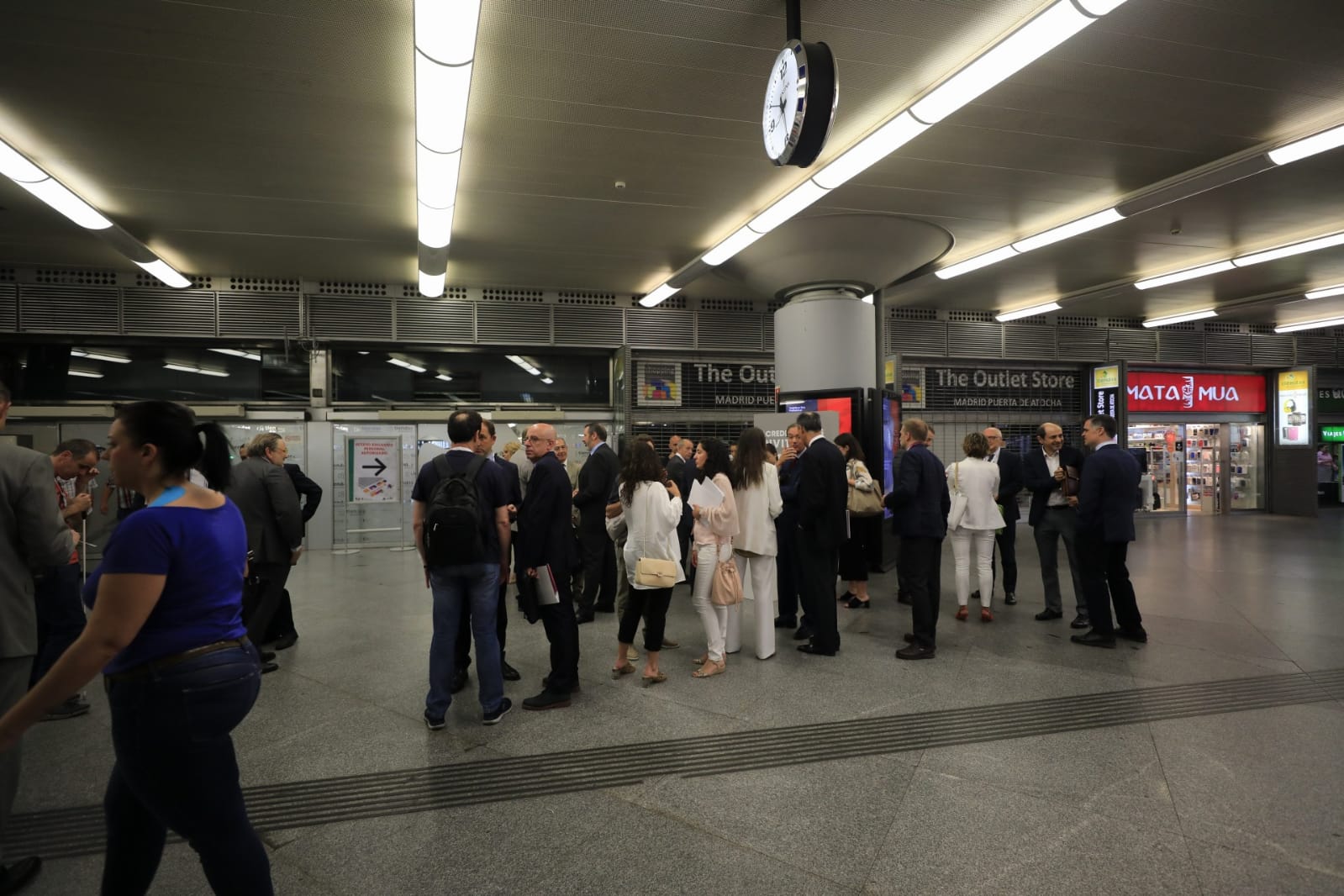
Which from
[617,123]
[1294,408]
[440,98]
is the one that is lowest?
[1294,408]

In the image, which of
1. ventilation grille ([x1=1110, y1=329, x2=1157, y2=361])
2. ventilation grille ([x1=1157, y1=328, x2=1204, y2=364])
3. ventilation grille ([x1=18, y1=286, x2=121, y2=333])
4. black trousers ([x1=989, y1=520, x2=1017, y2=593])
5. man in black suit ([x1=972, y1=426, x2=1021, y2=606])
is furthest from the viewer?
ventilation grille ([x1=1157, y1=328, x2=1204, y2=364])

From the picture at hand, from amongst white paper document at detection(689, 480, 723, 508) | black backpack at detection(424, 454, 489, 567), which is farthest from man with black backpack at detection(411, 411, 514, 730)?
white paper document at detection(689, 480, 723, 508)

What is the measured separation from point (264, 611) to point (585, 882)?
3515mm

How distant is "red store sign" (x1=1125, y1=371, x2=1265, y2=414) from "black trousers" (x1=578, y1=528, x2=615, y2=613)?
41.2 feet

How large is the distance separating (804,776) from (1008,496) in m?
4.34

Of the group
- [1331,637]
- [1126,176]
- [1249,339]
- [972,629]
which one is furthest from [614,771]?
[1249,339]

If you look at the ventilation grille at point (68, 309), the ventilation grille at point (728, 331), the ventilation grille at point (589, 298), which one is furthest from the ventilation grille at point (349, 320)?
the ventilation grille at point (728, 331)

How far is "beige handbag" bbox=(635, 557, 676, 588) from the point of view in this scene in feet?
13.4

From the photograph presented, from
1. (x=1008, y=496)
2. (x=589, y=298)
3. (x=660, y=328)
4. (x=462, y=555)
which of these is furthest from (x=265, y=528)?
(x=660, y=328)

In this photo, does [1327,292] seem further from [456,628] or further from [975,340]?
[456,628]

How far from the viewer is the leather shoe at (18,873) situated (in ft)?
7.62

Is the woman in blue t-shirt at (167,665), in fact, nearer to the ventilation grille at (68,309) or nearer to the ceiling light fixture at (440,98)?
A: the ceiling light fixture at (440,98)

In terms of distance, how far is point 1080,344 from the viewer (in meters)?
13.8

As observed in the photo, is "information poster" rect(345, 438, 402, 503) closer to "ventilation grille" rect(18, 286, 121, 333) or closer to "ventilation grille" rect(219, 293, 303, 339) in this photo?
"ventilation grille" rect(219, 293, 303, 339)
